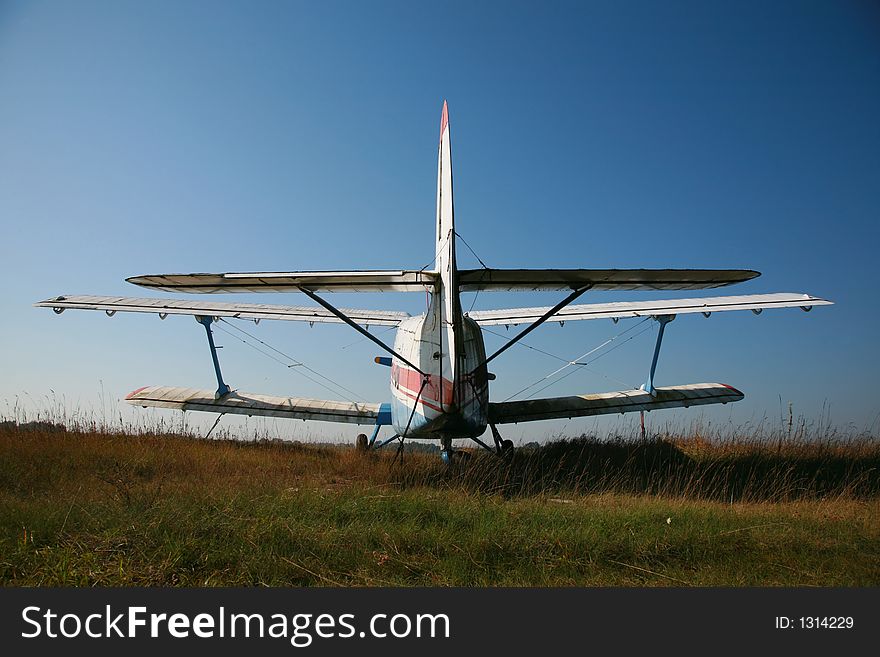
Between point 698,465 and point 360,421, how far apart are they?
9.41m

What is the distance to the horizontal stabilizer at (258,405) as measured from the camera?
568 inches

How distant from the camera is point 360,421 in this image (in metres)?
14.8

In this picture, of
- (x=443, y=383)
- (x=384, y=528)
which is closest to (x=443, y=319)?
(x=443, y=383)

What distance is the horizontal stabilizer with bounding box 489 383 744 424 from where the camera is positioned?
13.6m

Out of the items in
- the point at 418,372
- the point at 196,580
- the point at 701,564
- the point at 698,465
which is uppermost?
the point at 418,372

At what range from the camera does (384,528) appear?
219 inches

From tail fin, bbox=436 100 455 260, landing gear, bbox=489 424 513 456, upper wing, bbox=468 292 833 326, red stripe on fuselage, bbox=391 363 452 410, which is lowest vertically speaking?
landing gear, bbox=489 424 513 456

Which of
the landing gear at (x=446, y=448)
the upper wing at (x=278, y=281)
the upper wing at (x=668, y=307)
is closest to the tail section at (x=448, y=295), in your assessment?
the upper wing at (x=278, y=281)

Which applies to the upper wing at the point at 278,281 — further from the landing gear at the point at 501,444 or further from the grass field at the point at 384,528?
the landing gear at the point at 501,444

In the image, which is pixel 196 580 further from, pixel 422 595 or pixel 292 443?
pixel 292 443

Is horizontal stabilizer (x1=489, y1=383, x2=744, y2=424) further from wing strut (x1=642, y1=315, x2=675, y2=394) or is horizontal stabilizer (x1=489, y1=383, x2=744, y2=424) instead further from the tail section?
the tail section

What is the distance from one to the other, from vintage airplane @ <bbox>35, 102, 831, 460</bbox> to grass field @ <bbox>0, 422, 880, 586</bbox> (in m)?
1.74

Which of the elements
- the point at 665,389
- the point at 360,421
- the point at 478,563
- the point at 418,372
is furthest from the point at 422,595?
the point at 665,389

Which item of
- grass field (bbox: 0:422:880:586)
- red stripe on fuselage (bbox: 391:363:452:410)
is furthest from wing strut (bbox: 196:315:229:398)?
red stripe on fuselage (bbox: 391:363:452:410)
